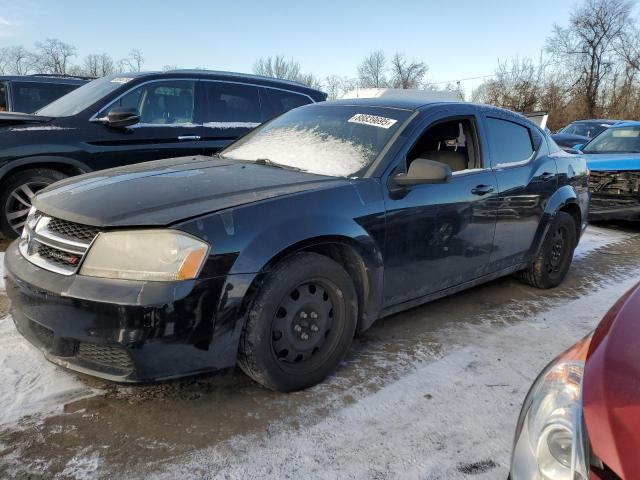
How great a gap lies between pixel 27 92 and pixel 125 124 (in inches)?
196

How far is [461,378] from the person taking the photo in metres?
2.96

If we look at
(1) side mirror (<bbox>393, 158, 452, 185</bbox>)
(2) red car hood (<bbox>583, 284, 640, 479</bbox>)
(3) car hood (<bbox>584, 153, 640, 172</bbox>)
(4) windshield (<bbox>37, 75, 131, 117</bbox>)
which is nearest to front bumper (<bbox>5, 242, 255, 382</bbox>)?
(1) side mirror (<bbox>393, 158, 452, 185</bbox>)

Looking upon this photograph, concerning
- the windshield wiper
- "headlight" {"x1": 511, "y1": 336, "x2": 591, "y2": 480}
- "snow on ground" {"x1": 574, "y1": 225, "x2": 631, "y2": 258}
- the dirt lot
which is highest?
the windshield wiper

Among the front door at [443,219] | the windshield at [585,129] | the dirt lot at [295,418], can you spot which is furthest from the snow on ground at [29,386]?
the windshield at [585,129]

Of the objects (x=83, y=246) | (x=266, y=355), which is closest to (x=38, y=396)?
(x=83, y=246)

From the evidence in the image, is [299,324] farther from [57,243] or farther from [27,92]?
[27,92]

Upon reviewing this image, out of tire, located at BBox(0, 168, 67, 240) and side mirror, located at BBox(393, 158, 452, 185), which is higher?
side mirror, located at BBox(393, 158, 452, 185)

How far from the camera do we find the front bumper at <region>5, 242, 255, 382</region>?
2131 millimetres

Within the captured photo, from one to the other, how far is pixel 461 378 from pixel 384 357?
1.58 ft

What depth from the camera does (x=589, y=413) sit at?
1132 mm

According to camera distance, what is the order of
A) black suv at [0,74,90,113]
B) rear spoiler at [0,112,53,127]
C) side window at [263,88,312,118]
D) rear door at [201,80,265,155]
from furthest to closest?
black suv at [0,74,90,113] < side window at [263,88,312,118] < rear door at [201,80,265,155] < rear spoiler at [0,112,53,127]

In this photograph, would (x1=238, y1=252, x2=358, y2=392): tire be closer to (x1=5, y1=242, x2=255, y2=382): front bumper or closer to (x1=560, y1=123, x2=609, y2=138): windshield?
(x1=5, y1=242, x2=255, y2=382): front bumper

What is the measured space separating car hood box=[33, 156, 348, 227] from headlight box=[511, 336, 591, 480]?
157cm

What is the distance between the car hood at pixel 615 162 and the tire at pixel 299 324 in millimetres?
6339
